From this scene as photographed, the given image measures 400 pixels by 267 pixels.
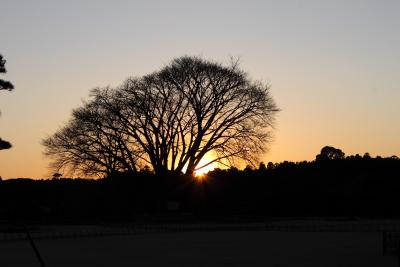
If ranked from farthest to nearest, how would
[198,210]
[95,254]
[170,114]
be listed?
1. [198,210]
2. [170,114]
3. [95,254]

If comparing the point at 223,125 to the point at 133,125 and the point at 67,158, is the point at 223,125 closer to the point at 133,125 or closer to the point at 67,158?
the point at 133,125

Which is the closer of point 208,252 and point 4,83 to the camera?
point 208,252

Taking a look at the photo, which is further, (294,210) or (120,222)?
(294,210)

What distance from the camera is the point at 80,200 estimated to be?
64.9m

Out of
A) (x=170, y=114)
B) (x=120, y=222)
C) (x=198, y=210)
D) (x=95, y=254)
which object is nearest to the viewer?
(x=95, y=254)

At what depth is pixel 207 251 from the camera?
28.1 meters

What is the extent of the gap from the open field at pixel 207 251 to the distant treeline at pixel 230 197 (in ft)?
69.0

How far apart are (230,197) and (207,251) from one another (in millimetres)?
39020

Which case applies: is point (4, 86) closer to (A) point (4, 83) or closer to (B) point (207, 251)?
(A) point (4, 83)

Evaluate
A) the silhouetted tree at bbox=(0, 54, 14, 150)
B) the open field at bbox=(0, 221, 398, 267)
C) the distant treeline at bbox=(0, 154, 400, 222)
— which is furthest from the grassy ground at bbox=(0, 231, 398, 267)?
the distant treeline at bbox=(0, 154, 400, 222)

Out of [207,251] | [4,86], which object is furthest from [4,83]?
[207,251]

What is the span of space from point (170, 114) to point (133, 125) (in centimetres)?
354

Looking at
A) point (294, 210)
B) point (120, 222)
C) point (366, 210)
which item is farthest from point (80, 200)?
point (366, 210)

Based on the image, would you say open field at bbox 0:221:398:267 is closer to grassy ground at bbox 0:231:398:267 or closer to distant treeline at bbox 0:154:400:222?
grassy ground at bbox 0:231:398:267
